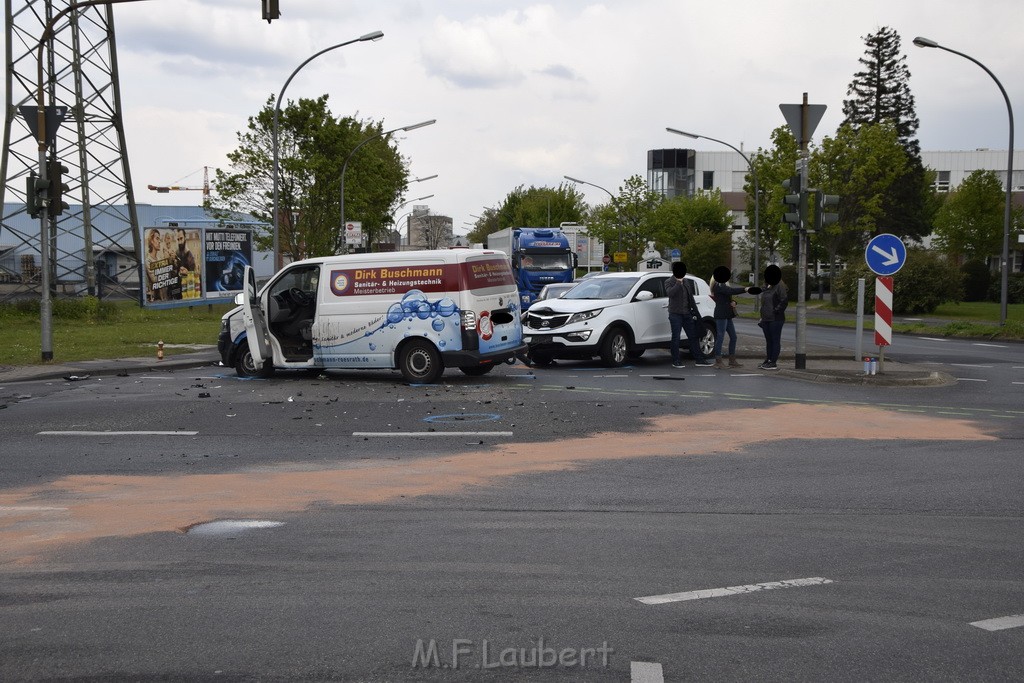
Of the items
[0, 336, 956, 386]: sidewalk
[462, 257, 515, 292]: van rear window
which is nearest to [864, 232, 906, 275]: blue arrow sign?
[0, 336, 956, 386]: sidewalk

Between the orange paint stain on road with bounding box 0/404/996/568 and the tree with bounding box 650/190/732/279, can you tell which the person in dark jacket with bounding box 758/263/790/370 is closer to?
the orange paint stain on road with bounding box 0/404/996/568

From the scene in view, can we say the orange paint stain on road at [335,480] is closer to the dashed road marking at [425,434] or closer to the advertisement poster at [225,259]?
the dashed road marking at [425,434]

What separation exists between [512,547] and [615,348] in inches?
552

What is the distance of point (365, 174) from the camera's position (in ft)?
159

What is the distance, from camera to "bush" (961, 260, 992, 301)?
5861cm

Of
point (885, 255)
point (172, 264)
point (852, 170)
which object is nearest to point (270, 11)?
point (885, 255)

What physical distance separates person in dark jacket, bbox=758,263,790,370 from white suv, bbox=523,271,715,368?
1912mm

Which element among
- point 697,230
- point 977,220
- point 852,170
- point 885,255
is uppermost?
point 852,170

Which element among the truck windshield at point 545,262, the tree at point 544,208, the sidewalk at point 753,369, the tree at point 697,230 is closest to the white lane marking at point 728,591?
the sidewalk at point 753,369

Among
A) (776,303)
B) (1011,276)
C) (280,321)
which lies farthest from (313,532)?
(1011,276)

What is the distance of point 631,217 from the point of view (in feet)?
225

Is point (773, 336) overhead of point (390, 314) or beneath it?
beneath

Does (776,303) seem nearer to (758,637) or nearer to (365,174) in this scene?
(758,637)

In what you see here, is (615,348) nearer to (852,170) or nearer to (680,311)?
(680,311)
